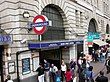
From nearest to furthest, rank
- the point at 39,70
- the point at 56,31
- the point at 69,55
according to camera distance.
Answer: the point at 39,70 < the point at 56,31 < the point at 69,55

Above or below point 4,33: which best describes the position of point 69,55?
below

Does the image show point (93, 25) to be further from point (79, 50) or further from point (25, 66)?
point (25, 66)

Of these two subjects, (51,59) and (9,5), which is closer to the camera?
(9,5)

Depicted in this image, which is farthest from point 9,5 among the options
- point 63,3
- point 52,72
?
point 63,3

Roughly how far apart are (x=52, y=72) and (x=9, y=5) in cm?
563

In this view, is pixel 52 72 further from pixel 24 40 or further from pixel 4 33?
pixel 4 33

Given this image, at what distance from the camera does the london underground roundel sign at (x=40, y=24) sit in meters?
15.3

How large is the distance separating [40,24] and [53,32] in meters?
5.93

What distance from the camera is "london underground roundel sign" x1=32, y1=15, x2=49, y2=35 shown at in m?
15.3

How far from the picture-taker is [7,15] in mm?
16172

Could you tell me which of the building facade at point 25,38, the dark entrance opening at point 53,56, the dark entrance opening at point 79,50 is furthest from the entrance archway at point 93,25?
the building facade at point 25,38

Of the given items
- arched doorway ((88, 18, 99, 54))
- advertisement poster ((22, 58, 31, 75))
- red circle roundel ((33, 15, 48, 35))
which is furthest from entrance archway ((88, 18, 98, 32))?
red circle roundel ((33, 15, 48, 35))

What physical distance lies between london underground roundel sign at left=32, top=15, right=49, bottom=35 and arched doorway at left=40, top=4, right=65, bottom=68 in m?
3.71

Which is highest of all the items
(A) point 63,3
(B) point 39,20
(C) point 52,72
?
(A) point 63,3
